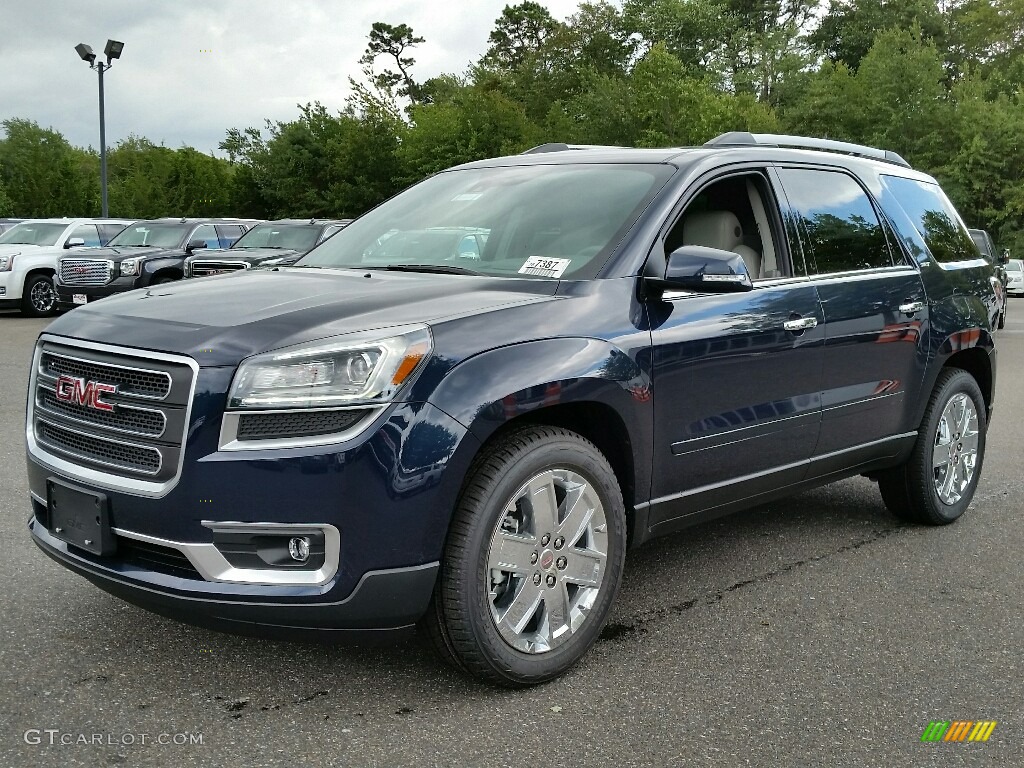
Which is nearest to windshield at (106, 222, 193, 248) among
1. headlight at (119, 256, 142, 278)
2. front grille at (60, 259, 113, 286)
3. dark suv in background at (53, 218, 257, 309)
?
dark suv in background at (53, 218, 257, 309)

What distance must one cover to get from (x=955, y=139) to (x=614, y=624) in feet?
174

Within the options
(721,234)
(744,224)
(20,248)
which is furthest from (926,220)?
(20,248)

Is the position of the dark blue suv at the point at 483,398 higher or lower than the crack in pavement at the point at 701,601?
higher

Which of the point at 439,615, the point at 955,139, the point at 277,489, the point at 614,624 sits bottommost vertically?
the point at 614,624

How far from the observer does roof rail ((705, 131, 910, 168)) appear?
492cm

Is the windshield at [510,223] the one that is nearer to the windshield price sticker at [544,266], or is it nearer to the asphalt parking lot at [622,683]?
the windshield price sticker at [544,266]

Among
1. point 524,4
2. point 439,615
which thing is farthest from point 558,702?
point 524,4

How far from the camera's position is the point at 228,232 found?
21.0 m

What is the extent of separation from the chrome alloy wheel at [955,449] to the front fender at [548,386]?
2430 millimetres

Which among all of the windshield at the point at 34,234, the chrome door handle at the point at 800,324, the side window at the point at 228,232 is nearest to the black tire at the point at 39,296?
the windshield at the point at 34,234

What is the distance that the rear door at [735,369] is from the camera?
4.03 meters

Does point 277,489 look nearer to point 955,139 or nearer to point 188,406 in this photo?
point 188,406

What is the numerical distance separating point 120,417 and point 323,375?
0.66 m

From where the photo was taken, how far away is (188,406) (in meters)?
3.17
